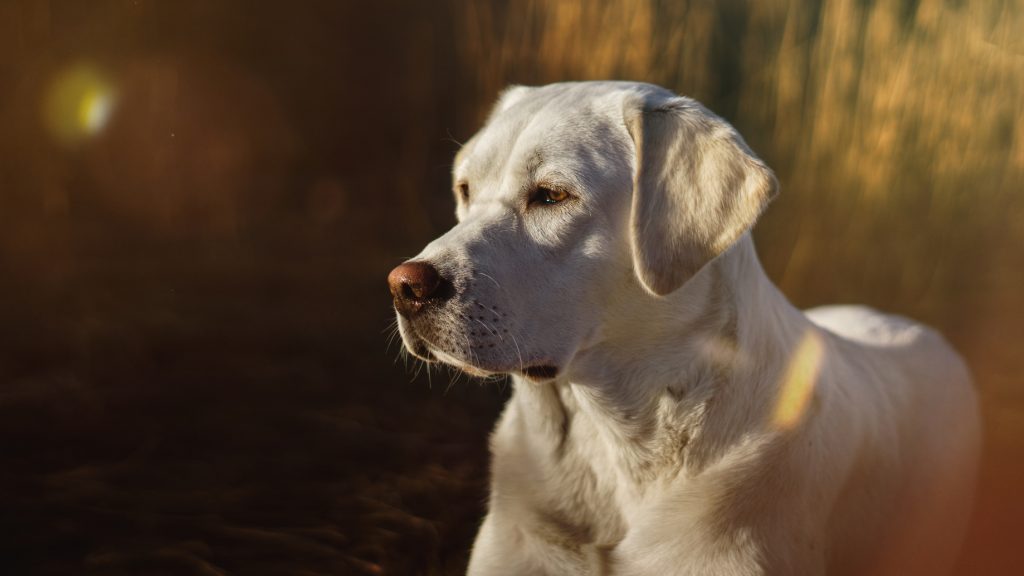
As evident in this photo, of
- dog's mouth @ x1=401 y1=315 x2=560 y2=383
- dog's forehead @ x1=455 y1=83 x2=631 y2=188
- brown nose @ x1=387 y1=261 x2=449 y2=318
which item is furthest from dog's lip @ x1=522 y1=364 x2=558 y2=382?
dog's forehead @ x1=455 y1=83 x2=631 y2=188

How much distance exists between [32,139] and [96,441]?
1500 millimetres

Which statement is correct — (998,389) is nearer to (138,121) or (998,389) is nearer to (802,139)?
(802,139)

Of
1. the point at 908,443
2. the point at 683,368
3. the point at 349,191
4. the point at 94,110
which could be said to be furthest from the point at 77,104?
the point at 908,443

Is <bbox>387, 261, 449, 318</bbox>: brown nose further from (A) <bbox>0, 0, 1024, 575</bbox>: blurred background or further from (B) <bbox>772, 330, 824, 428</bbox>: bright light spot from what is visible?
(A) <bbox>0, 0, 1024, 575</bbox>: blurred background

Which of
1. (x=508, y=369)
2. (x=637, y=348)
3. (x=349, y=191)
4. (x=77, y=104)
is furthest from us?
(x=349, y=191)

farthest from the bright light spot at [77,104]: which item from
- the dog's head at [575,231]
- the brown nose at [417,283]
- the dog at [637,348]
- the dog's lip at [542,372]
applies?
the dog's lip at [542,372]

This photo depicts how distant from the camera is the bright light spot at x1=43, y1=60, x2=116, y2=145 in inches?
162

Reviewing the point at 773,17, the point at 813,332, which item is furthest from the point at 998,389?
the point at 813,332

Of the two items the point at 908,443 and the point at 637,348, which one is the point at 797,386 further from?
the point at 908,443

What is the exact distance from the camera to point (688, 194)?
198 centimetres

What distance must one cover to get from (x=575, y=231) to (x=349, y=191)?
326cm

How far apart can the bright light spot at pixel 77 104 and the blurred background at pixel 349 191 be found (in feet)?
0.05

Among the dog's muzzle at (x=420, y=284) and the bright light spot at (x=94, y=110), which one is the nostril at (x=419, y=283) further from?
the bright light spot at (x=94, y=110)

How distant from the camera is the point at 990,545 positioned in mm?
3135
